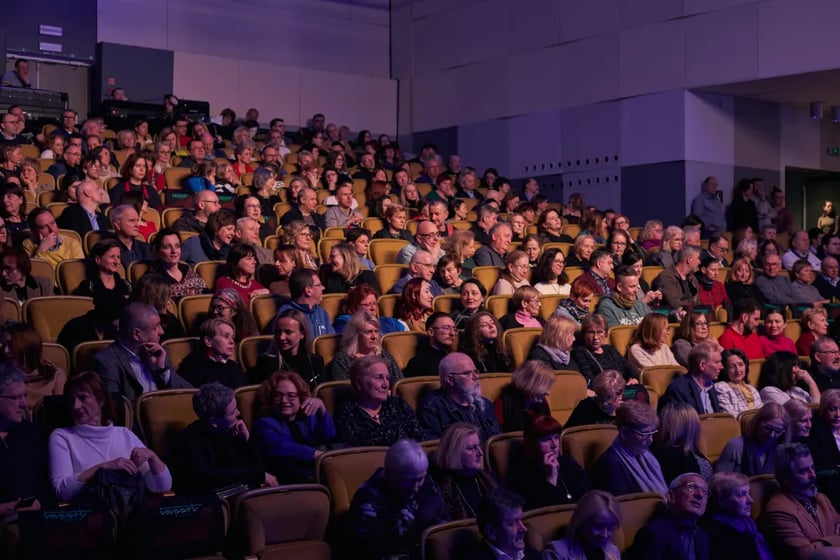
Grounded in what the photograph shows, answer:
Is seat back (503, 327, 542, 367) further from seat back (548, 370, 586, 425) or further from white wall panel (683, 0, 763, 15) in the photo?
white wall panel (683, 0, 763, 15)

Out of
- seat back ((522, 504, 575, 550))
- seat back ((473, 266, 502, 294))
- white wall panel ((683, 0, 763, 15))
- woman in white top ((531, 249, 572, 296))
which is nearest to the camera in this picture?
seat back ((522, 504, 575, 550))

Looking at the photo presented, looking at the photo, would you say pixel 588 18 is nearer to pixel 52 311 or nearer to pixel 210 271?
pixel 210 271

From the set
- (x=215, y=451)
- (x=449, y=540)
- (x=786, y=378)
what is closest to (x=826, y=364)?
(x=786, y=378)

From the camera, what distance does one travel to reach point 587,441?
388 cm

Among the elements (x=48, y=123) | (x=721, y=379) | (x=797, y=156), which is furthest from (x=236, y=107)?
(x=721, y=379)

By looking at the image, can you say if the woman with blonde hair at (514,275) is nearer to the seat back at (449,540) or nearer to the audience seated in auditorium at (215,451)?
the audience seated in auditorium at (215,451)

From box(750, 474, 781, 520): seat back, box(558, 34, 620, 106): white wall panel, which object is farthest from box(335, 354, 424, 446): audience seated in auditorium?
box(558, 34, 620, 106): white wall panel

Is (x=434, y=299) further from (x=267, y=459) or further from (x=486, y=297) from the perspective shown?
(x=267, y=459)

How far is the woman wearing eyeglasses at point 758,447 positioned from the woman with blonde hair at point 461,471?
47.3 inches

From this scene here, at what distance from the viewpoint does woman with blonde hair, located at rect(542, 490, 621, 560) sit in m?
3.01

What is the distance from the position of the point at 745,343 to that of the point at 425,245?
1.86 meters

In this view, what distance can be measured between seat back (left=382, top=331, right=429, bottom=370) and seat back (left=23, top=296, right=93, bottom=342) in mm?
1231

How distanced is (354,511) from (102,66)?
336 inches

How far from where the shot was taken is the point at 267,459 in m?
3.46
